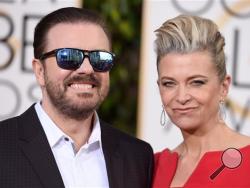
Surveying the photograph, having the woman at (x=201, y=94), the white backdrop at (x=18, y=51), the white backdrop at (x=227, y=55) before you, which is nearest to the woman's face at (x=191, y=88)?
the woman at (x=201, y=94)

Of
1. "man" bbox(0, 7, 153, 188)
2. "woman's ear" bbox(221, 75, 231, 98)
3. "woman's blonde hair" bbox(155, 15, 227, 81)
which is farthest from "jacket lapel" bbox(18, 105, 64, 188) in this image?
"woman's ear" bbox(221, 75, 231, 98)

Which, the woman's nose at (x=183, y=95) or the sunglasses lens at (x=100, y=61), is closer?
the woman's nose at (x=183, y=95)

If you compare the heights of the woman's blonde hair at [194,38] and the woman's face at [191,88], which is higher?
the woman's blonde hair at [194,38]

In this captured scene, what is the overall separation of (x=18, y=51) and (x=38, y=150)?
1386mm

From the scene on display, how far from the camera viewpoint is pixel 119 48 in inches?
237

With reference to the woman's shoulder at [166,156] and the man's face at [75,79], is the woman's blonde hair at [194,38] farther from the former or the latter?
the woman's shoulder at [166,156]

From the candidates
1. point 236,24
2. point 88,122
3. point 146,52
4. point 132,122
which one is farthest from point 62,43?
point 132,122

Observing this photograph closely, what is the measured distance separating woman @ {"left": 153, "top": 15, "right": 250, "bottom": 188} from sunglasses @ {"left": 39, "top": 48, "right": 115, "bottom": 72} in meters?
0.24

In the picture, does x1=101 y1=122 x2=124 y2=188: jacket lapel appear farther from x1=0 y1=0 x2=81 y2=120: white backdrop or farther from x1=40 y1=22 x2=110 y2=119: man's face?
x1=0 y1=0 x2=81 y2=120: white backdrop

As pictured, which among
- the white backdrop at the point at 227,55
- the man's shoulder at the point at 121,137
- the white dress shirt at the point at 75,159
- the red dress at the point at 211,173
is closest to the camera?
the red dress at the point at 211,173

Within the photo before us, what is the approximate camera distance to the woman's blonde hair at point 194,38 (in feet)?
9.20

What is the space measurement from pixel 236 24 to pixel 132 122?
2.29m

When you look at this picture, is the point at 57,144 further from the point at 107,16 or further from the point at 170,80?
the point at 107,16

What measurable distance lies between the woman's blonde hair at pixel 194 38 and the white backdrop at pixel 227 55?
3.75 feet
